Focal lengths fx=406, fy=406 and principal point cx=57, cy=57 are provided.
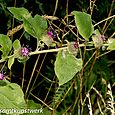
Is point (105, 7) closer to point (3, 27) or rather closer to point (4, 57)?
point (3, 27)

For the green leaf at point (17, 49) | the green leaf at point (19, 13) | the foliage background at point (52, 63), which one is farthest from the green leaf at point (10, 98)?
the foliage background at point (52, 63)

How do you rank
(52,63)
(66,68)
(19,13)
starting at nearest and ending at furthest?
(66,68) < (19,13) < (52,63)

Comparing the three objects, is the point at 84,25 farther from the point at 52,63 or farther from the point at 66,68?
the point at 52,63

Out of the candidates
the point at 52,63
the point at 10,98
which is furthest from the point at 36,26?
the point at 52,63

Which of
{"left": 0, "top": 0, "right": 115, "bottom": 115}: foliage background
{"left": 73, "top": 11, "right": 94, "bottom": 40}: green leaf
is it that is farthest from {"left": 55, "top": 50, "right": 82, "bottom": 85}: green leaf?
{"left": 0, "top": 0, "right": 115, "bottom": 115}: foliage background

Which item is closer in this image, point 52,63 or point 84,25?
point 84,25

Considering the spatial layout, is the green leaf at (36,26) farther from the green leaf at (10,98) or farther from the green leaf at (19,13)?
the green leaf at (10,98)
